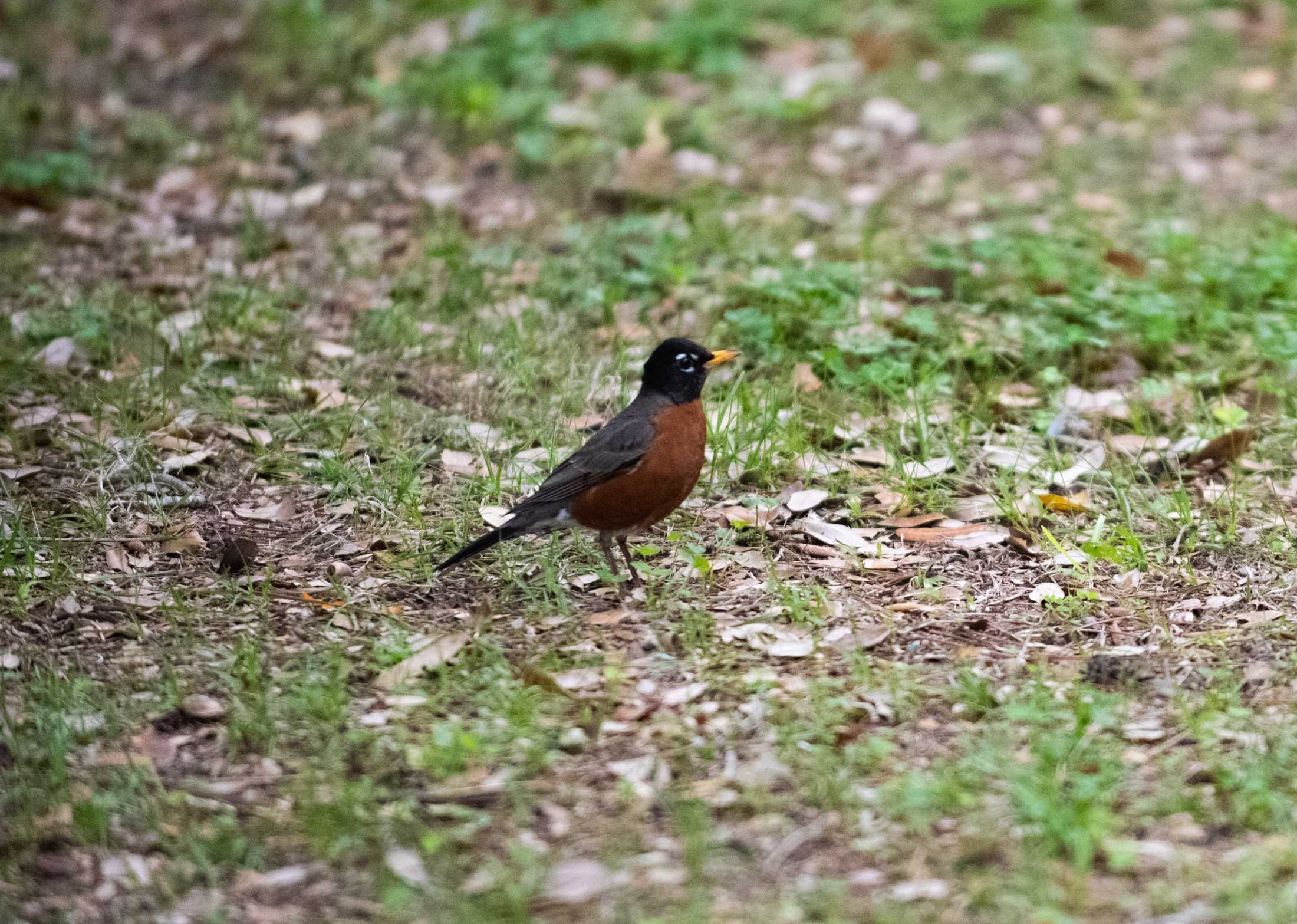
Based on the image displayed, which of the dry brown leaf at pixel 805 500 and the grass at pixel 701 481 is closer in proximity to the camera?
the grass at pixel 701 481

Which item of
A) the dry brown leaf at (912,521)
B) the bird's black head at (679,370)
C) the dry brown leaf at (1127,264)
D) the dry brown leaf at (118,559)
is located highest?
the bird's black head at (679,370)

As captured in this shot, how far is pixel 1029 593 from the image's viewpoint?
396 cm

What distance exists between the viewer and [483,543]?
3.94 m

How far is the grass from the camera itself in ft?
9.71

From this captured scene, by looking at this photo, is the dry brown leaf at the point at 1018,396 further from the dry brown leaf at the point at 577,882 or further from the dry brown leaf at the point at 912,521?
the dry brown leaf at the point at 577,882

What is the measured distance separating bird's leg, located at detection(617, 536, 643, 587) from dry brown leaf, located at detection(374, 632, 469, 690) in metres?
0.59

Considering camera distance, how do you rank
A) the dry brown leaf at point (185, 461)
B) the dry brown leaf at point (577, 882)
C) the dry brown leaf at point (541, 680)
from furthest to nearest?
the dry brown leaf at point (185, 461) < the dry brown leaf at point (541, 680) < the dry brown leaf at point (577, 882)

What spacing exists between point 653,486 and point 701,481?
0.65 meters

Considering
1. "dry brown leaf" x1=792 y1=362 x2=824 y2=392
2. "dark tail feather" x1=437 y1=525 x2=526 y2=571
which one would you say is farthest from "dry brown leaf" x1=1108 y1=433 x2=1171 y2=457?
"dark tail feather" x1=437 y1=525 x2=526 y2=571

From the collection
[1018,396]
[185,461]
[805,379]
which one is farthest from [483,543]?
[1018,396]

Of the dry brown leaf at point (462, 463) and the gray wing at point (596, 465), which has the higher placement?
the gray wing at point (596, 465)

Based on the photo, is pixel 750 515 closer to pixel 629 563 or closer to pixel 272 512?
pixel 629 563

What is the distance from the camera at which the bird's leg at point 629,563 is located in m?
4.11

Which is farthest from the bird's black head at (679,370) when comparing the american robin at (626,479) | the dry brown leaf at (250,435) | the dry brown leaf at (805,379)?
the dry brown leaf at (250,435)
